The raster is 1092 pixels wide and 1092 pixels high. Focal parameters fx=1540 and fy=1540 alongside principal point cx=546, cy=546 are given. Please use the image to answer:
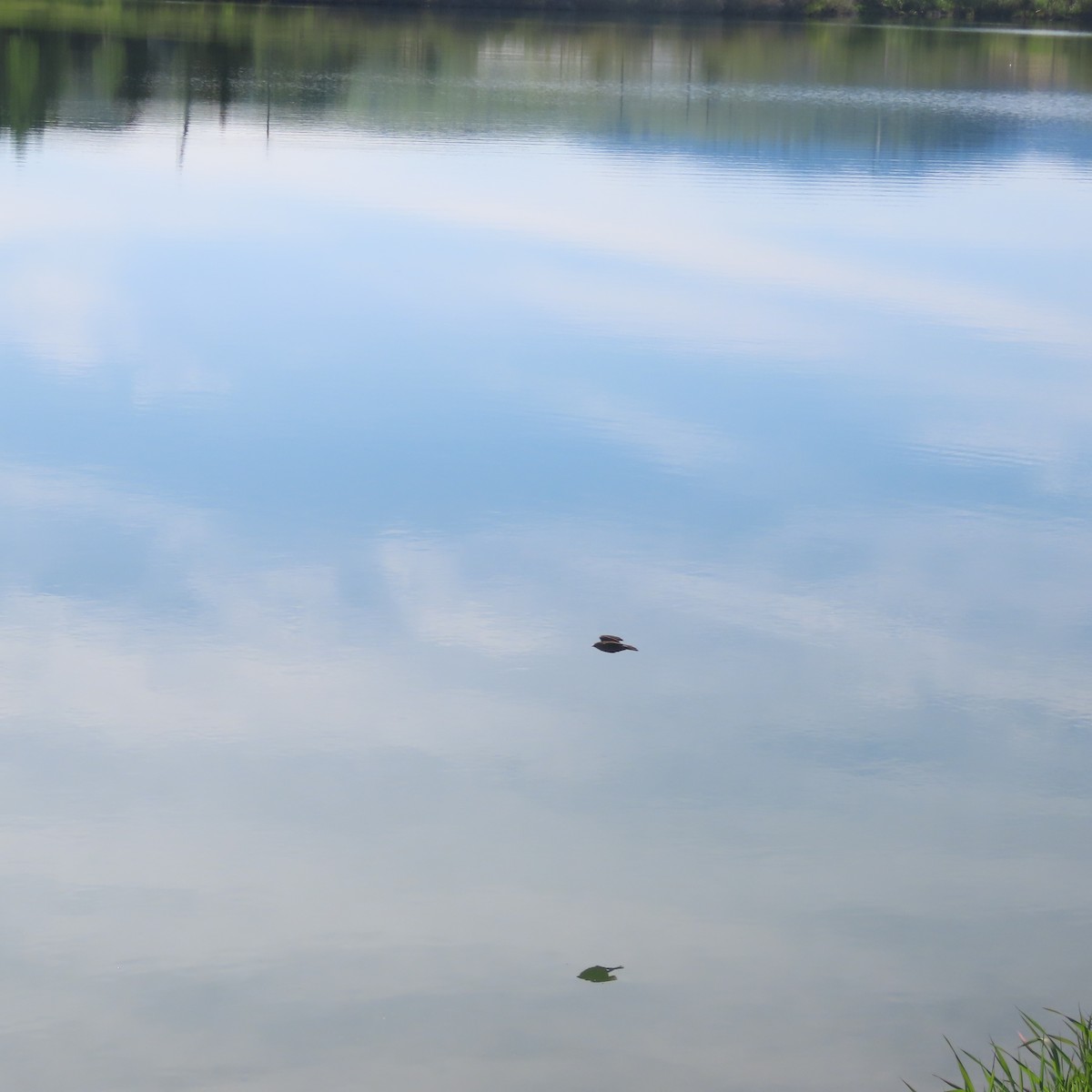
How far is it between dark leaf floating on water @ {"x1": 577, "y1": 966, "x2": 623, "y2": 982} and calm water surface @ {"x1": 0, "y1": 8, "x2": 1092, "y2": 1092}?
37 mm

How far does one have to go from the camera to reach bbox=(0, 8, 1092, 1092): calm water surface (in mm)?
3051

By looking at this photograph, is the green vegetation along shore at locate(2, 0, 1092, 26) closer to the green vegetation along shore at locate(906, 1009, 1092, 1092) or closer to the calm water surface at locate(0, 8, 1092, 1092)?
the calm water surface at locate(0, 8, 1092, 1092)

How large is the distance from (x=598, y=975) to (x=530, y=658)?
1.57 m

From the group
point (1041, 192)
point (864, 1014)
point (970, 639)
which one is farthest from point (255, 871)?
point (1041, 192)

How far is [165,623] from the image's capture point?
4.68 meters

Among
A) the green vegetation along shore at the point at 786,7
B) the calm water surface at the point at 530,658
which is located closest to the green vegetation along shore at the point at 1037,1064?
the calm water surface at the point at 530,658

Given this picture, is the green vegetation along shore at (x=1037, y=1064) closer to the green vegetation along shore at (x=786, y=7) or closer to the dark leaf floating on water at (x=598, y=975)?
the dark leaf floating on water at (x=598, y=975)

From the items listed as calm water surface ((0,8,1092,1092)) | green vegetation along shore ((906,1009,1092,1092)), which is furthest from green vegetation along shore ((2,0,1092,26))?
green vegetation along shore ((906,1009,1092,1092))

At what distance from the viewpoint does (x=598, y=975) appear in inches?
123

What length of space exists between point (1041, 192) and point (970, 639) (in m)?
12.1

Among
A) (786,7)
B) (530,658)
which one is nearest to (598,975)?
(530,658)

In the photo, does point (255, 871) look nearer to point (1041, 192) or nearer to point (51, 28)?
point (1041, 192)

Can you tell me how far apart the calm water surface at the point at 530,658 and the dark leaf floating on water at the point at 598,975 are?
0.04 metres

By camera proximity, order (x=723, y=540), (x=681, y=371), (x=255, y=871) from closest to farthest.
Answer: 1. (x=255, y=871)
2. (x=723, y=540)
3. (x=681, y=371)
